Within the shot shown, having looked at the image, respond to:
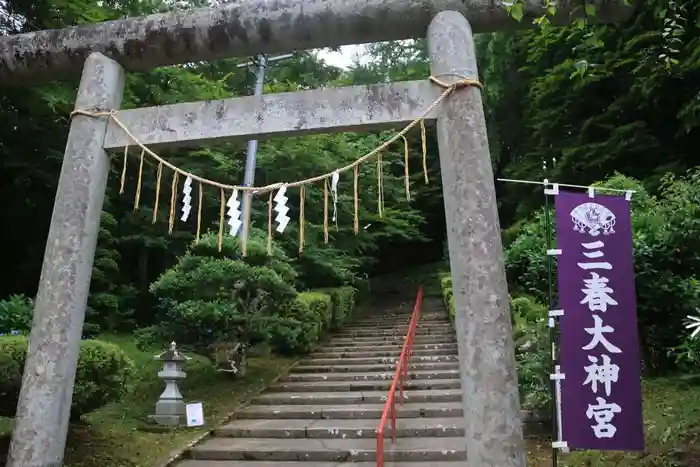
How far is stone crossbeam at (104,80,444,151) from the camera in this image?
435 centimetres

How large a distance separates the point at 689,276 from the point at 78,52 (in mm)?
7249

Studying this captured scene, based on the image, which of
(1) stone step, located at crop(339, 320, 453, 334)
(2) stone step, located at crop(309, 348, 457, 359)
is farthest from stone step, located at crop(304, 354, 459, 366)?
(1) stone step, located at crop(339, 320, 453, 334)

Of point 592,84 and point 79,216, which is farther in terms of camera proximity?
point 592,84

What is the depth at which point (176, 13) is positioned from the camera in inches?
190

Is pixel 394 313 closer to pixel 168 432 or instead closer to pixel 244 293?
pixel 244 293

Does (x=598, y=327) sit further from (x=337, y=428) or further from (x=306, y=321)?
(x=306, y=321)

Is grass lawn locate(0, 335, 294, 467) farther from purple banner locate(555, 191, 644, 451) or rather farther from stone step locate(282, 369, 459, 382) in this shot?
purple banner locate(555, 191, 644, 451)

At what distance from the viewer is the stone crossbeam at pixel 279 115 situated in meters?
4.35

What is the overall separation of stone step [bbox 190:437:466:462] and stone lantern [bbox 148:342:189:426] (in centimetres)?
61

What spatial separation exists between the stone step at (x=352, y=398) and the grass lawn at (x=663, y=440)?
229 centimetres

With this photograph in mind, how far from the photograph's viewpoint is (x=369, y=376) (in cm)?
1017

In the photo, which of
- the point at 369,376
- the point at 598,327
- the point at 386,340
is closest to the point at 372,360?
the point at 369,376

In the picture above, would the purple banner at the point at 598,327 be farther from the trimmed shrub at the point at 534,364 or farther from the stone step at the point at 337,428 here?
the stone step at the point at 337,428

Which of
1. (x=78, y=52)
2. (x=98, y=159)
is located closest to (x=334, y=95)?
(x=98, y=159)
